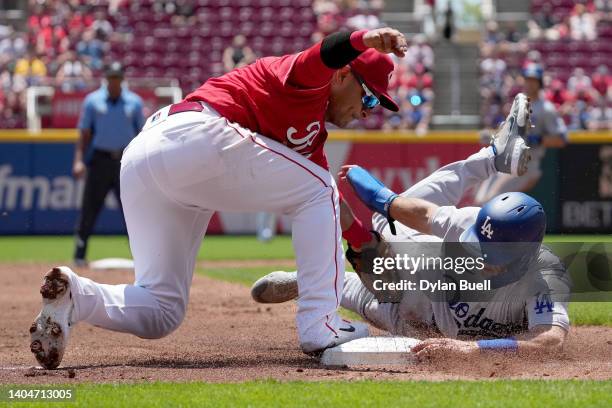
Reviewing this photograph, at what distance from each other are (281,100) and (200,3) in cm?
1927

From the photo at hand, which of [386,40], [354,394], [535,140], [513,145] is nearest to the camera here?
[354,394]

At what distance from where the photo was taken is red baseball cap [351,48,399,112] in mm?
5250

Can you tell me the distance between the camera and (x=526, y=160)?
22.2 feet

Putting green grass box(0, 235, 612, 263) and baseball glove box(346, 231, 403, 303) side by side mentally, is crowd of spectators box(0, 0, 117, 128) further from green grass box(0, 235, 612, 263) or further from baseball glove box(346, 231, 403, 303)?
baseball glove box(346, 231, 403, 303)

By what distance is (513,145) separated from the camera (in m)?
6.82

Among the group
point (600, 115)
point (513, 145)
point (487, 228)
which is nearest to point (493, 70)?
point (600, 115)

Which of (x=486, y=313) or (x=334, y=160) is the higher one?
(x=486, y=313)

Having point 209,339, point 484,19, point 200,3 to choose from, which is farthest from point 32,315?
→ point 484,19

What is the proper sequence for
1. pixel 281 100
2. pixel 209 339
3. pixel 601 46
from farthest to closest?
pixel 601 46
pixel 209 339
pixel 281 100

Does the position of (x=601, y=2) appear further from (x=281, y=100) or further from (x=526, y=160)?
(x=281, y=100)

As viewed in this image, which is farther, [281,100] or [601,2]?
[601,2]

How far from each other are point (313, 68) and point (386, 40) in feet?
1.24

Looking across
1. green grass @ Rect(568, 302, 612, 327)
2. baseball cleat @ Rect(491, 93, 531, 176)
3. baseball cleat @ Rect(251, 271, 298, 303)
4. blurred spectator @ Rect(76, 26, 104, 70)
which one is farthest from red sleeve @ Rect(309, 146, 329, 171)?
blurred spectator @ Rect(76, 26, 104, 70)

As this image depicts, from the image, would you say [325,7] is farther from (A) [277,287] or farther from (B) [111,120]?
(A) [277,287]
